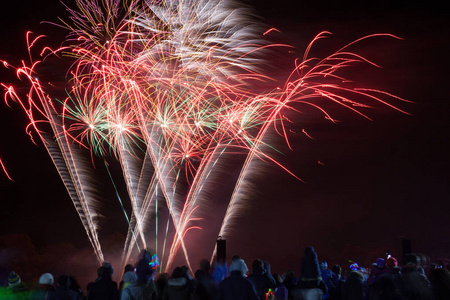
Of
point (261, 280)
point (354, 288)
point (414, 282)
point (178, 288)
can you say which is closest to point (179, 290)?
point (178, 288)

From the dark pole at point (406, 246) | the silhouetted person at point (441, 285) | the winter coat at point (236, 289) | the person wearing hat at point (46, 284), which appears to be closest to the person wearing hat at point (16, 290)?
the person wearing hat at point (46, 284)

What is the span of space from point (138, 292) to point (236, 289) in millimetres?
1451

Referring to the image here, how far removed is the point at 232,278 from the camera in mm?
8406

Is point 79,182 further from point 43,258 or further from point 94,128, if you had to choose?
point 43,258

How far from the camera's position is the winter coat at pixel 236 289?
27.2 ft

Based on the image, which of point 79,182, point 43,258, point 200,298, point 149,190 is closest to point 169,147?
point 149,190

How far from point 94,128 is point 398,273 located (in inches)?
408

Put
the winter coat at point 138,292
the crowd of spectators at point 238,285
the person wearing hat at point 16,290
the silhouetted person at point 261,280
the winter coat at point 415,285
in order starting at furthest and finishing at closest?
the silhouetted person at point 261,280
the person wearing hat at point 16,290
the winter coat at point 415,285
the winter coat at point 138,292
the crowd of spectators at point 238,285

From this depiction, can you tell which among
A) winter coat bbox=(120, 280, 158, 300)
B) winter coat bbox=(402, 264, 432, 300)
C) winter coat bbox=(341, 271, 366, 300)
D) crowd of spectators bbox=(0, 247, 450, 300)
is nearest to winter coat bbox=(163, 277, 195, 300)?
crowd of spectators bbox=(0, 247, 450, 300)

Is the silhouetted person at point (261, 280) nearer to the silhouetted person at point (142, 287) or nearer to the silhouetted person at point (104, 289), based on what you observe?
the silhouetted person at point (142, 287)

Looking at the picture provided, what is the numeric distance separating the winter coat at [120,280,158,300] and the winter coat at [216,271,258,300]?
40.4 inches

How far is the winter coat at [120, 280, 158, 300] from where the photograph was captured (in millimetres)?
8781

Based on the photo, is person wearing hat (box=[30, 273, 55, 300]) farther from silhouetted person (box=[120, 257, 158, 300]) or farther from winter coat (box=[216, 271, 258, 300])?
winter coat (box=[216, 271, 258, 300])

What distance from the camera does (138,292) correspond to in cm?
881
